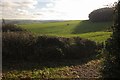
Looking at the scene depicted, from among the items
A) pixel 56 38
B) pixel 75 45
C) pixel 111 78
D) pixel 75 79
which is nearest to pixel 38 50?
pixel 56 38

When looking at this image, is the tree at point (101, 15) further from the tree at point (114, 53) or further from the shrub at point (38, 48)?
the tree at point (114, 53)

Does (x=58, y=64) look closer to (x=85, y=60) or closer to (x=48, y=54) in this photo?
(x=48, y=54)

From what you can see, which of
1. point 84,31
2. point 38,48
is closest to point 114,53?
point 38,48

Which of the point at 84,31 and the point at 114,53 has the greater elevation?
the point at 114,53

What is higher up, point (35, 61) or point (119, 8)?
point (119, 8)

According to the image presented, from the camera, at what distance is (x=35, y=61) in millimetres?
18078

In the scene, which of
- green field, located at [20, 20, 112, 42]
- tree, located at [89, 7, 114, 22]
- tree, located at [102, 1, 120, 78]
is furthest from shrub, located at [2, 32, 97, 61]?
tree, located at [89, 7, 114, 22]

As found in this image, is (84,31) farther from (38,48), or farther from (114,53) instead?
(114,53)

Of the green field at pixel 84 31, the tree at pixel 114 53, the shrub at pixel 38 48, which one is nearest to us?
the tree at pixel 114 53

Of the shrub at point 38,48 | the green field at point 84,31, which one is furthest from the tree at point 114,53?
the green field at point 84,31

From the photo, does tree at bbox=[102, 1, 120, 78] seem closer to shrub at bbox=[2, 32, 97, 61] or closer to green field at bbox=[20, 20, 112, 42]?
shrub at bbox=[2, 32, 97, 61]

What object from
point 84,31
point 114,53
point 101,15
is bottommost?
point 84,31

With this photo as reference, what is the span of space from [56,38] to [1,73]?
6.33m

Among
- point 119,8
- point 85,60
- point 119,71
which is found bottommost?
point 85,60
